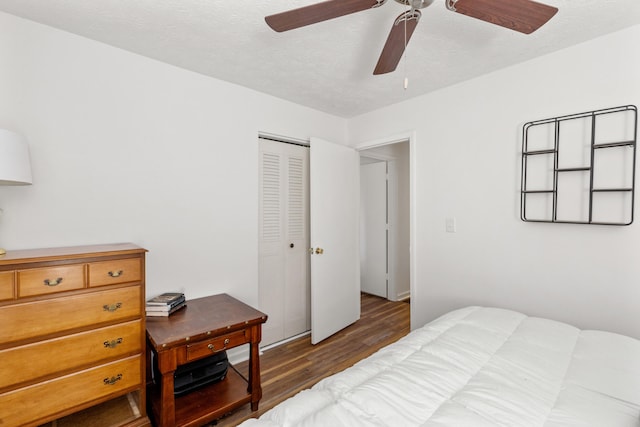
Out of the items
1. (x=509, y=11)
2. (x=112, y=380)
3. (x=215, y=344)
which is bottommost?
(x=112, y=380)

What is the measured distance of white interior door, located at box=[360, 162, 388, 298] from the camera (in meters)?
4.27

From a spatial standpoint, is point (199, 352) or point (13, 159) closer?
point (13, 159)

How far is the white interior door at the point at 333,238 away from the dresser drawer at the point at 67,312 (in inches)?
63.6

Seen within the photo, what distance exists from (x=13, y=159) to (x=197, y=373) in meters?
1.55

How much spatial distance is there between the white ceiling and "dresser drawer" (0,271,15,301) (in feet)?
4.56

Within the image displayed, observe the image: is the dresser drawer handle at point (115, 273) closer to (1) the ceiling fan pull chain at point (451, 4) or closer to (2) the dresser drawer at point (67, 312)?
(2) the dresser drawer at point (67, 312)

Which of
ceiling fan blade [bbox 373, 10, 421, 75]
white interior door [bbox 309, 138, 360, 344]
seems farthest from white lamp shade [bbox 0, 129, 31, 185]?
white interior door [bbox 309, 138, 360, 344]

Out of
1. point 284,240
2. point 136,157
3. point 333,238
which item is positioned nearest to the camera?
point 136,157

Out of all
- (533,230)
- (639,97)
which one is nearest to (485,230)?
(533,230)

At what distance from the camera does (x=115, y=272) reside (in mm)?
1593

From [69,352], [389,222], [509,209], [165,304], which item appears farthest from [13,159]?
[389,222]

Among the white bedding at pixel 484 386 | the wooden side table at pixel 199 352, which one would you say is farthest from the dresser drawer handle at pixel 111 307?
the white bedding at pixel 484 386

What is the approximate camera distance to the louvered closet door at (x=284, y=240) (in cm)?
277

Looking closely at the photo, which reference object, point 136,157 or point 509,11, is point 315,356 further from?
point 509,11
